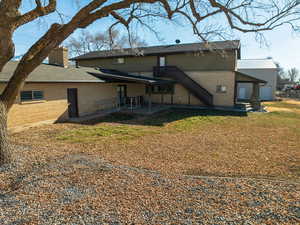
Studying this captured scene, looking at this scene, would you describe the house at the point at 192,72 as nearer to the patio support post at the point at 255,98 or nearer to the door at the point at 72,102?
the patio support post at the point at 255,98

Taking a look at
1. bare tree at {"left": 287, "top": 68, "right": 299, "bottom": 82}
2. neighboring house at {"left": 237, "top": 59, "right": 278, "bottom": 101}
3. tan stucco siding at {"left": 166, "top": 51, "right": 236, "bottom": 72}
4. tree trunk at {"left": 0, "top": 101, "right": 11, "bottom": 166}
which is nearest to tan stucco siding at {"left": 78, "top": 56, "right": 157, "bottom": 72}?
tan stucco siding at {"left": 166, "top": 51, "right": 236, "bottom": 72}

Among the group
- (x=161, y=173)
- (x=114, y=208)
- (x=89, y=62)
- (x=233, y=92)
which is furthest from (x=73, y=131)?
(x=89, y=62)

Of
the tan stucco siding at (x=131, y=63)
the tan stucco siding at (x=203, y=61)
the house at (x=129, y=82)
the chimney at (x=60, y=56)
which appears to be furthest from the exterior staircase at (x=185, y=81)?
the chimney at (x=60, y=56)

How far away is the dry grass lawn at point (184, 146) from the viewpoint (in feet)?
16.5

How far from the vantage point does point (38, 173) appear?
13.5ft

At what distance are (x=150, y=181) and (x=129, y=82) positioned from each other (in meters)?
12.4

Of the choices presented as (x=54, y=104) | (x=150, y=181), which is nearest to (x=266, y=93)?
(x=54, y=104)

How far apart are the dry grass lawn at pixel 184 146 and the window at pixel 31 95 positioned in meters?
1.58

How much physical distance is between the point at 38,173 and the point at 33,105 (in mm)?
6450

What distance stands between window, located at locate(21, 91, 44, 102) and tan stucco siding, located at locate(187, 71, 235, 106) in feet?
44.9

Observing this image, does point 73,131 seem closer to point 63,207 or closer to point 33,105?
point 33,105

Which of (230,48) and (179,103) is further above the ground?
(230,48)

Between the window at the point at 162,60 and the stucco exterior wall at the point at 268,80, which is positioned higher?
the window at the point at 162,60

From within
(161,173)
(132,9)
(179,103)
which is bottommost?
(161,173)
